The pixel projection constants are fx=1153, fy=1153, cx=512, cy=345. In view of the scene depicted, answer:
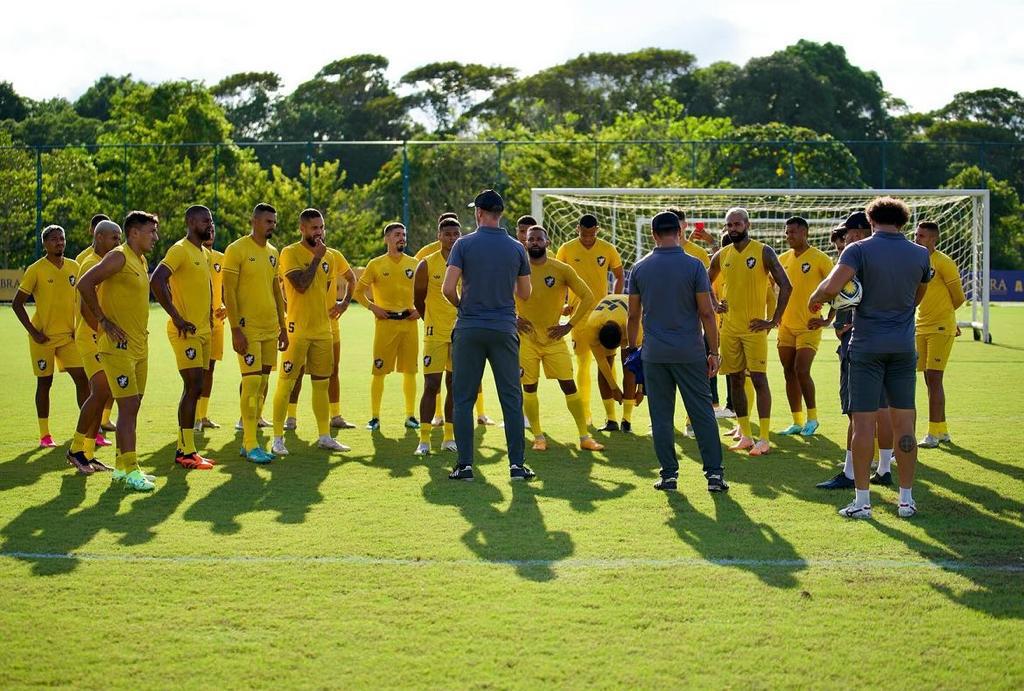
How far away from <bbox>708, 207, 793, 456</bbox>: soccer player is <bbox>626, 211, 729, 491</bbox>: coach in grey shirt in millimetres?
2007

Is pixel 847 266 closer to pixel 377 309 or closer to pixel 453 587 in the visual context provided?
pixel 453 587

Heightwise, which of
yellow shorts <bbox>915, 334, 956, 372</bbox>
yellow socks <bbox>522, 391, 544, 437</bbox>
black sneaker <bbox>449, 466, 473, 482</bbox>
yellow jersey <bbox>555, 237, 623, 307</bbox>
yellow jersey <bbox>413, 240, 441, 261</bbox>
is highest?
yellow jersey <bbox>413, 240, 441, 261</bbox>

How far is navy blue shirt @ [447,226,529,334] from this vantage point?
28.3ft

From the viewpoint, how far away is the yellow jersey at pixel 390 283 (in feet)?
38.3

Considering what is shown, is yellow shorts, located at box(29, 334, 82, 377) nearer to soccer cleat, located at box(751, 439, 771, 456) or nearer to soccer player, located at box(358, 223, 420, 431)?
soccer player, located at box(358, 223, 420, 431)

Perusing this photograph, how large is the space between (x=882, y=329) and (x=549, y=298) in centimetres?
369

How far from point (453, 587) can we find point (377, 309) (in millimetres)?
5856

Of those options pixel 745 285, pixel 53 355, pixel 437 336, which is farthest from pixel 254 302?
pixel 745 285

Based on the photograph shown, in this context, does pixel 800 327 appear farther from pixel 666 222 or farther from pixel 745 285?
pixel 666 222

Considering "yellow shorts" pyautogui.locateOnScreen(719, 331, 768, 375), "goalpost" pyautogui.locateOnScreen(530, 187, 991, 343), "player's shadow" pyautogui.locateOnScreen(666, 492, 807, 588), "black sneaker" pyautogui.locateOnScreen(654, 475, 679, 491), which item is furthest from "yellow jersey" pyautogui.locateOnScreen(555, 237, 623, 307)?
"goalpost" pyautogui.locateOnScreen(530, 187, 991, 343)

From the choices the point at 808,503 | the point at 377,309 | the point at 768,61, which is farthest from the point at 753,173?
the point at 808,503

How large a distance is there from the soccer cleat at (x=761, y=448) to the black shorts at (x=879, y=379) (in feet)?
8.95

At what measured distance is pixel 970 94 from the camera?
74.7 metres

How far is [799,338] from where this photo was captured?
11078 mm
